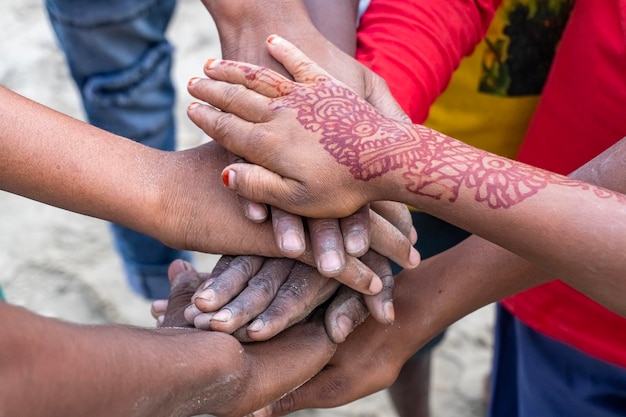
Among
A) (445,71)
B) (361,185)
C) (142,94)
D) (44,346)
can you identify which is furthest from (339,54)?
(142,94)

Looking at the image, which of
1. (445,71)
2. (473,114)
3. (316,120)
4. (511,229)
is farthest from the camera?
(473,114)

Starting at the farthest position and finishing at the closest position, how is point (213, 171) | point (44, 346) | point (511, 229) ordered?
1. point (213, 171)
2. point (511, 229)
3. point (44, 346)

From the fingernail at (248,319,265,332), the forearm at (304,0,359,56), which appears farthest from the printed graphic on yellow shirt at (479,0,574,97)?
the fingernail at (248,319,265,332)

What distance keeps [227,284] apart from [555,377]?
0.67 metres

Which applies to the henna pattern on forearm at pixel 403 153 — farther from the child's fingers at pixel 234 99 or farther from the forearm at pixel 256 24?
the forearm at pixel 256 24

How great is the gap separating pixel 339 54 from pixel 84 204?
0.50m

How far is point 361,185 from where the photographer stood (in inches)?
46.5

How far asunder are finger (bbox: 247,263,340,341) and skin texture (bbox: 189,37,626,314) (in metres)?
0.14

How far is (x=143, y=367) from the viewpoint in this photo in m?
0.94

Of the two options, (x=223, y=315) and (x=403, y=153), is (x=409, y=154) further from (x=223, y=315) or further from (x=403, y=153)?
(x=223, y=315)

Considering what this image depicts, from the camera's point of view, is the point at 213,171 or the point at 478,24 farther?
the point at 478,24

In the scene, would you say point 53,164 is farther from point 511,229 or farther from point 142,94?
point 142,94

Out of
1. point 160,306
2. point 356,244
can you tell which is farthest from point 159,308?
point 356,244

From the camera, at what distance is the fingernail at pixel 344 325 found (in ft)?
4.29
